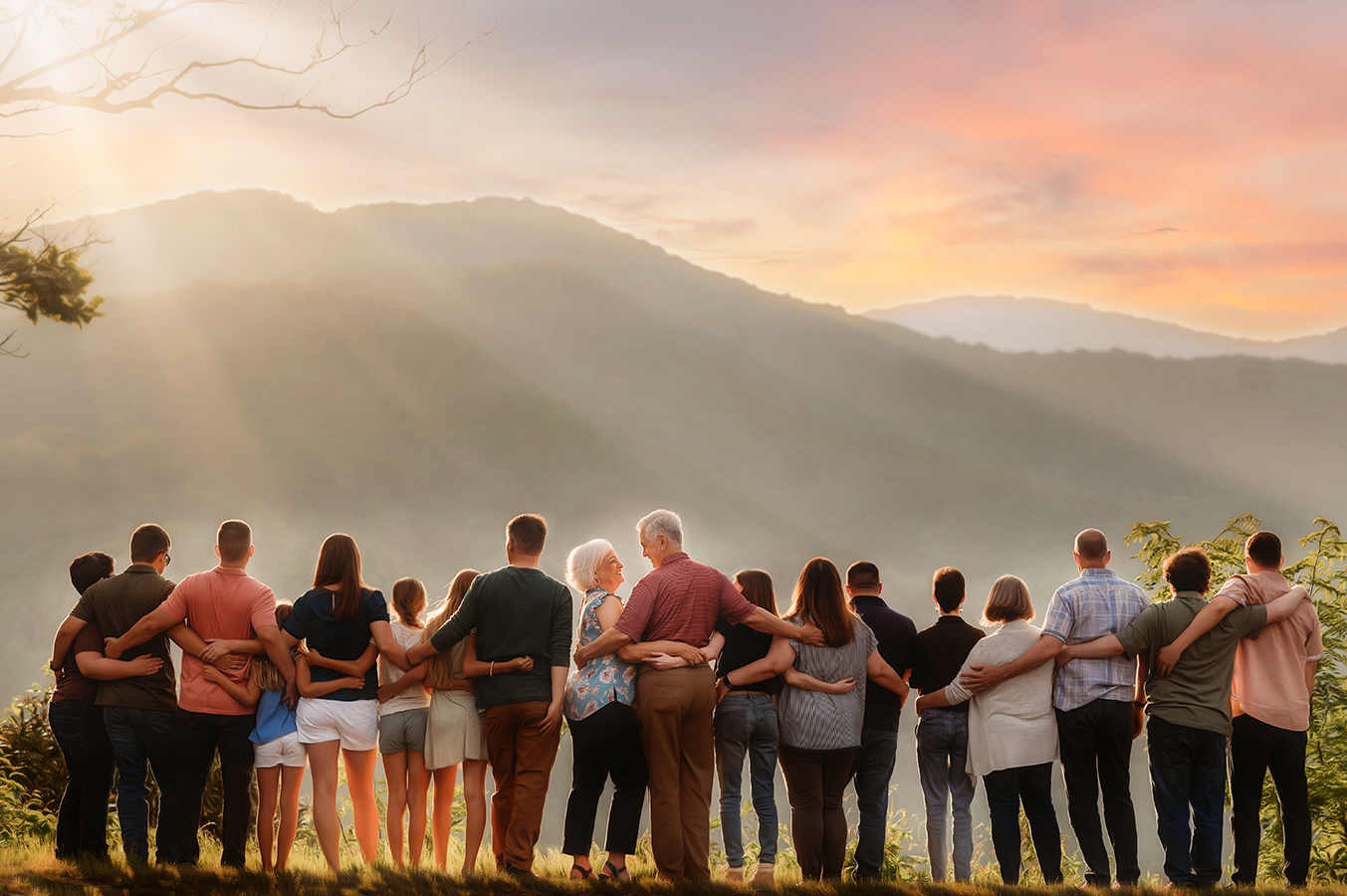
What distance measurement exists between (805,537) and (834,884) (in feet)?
493

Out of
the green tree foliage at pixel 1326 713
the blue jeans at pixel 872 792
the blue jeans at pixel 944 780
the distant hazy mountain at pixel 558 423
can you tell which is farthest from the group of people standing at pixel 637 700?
the distant hazy mountain at pixel 558 423

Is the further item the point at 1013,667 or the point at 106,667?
the point at 1013,667

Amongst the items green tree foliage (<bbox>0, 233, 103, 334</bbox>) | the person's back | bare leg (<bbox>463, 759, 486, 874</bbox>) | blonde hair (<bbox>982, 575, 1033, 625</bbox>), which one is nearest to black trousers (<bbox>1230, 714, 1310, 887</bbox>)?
blonde hair (<bbox>982, 575, 1033, 625</bbox>)

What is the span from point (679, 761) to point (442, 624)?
1637 millimetres

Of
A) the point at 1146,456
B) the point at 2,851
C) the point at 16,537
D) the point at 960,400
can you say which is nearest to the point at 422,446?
the point at 16,537

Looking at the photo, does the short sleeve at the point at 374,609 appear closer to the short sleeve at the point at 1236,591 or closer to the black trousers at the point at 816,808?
the black trousers at the point at 816,808

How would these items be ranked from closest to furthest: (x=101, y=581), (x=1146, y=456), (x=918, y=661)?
(x=101, y=581)
(x=918, y=661)
(x=1146, y=456)

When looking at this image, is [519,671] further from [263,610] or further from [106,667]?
Result: [106,667]

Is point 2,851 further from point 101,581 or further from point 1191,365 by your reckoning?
point 1191,365

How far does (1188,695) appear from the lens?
20.1 feet

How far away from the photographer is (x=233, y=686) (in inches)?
239

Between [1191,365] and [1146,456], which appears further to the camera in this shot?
[1191,365]

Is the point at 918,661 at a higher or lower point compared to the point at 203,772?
higher

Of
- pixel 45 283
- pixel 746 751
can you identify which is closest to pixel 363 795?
pixel 746 751
